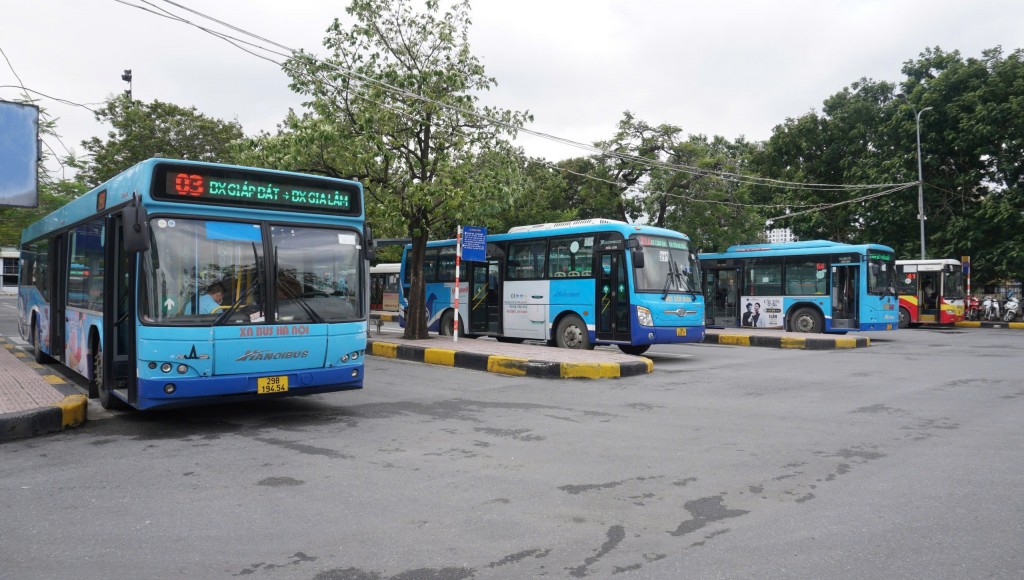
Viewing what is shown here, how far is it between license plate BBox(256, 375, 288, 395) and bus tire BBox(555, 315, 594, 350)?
29.1 ft

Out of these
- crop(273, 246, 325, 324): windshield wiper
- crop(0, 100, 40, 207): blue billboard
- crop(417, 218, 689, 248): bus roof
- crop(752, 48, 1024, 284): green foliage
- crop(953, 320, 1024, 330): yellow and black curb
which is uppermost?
crop(752, 48, 1024, 284): green foliage

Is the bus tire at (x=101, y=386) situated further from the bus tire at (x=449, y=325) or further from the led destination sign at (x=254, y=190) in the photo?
the bus tire at (x=449, y=325)

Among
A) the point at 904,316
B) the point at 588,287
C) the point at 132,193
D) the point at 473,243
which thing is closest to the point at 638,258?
the point at 588,287

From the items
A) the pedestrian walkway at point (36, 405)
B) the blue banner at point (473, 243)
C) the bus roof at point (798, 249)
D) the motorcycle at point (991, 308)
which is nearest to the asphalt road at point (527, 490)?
the pedestrian walkway at point (36, 405)

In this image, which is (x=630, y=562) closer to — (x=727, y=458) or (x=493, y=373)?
(x=727, y=458)

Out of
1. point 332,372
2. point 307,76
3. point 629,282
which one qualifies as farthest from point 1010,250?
point 332,372

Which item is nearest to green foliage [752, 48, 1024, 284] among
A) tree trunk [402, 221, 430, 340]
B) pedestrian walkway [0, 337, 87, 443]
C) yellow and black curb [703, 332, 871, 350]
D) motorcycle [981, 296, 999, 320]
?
motorcycle [981, 296, 999, 320]

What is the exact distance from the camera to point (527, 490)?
525 cm

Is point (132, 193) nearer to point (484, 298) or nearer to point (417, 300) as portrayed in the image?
point (417, 300)

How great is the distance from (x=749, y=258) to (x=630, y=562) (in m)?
21.5

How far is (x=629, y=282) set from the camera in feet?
48.5

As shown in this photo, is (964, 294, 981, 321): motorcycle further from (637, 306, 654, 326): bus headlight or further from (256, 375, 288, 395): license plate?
(256, 375, 288, 395): license plate

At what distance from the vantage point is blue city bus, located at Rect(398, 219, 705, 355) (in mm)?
14859

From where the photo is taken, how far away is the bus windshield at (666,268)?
48.9 feet
